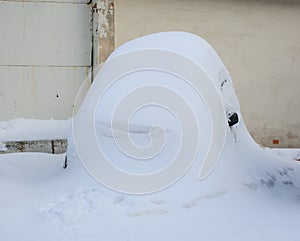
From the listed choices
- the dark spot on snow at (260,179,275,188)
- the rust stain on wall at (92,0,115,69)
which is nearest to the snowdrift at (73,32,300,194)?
the dark spot on snow at (260,179,275,188)

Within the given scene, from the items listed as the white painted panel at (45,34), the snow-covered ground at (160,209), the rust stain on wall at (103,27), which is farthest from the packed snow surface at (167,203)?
the white painted panel at (45,34)

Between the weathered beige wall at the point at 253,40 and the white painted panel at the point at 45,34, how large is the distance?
61 centimetres

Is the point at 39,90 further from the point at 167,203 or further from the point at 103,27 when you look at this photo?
the point at 167,203

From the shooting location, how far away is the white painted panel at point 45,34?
6.70 meters

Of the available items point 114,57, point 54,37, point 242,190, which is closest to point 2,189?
point 114,57

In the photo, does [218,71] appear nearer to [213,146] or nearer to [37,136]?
[213,146]

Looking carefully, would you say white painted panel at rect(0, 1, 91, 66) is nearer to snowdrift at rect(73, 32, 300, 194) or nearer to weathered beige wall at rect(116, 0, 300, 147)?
weathered beige wall at rect(116, 0, 300, 147)

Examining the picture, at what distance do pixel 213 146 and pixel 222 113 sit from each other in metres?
0.29

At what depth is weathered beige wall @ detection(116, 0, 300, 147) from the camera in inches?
276

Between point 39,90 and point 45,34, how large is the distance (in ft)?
2.83

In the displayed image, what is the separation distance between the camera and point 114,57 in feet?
10.6

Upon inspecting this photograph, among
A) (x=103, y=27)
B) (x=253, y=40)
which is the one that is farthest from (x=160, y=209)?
(x=253, y=40)

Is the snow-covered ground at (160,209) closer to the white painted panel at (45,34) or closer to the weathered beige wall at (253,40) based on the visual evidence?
the white painted panel at (45,34)

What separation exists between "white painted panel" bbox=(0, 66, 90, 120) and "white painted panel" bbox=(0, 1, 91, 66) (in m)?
0.12
